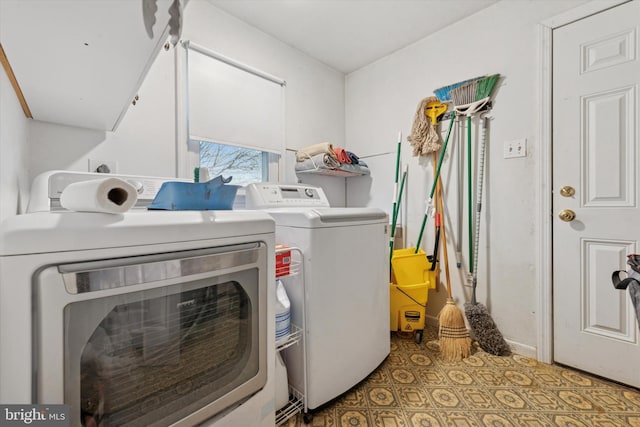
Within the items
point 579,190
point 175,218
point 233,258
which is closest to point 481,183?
point 579,190

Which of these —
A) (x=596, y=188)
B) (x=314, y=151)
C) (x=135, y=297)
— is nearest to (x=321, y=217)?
(x=135, y=297)

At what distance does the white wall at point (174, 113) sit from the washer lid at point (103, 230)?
1.00 metres

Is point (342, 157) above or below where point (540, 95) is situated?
below

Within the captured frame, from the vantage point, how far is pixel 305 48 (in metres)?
2.39

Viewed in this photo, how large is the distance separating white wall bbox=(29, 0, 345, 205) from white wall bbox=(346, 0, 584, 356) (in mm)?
782

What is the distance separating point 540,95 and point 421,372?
1.84 meters

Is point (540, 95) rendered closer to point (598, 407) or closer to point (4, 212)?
point (598, 407)

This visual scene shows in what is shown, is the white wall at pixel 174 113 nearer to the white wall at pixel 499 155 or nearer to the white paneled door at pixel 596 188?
the white wall at pixel 499 155

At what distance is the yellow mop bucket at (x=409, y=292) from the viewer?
1893 millimetres

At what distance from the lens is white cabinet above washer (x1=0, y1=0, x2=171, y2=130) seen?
2.02 feet

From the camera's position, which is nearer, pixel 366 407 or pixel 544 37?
pixel 366 407

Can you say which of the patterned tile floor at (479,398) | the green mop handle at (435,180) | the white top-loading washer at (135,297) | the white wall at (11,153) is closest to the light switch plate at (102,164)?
the white wall at (11,153)

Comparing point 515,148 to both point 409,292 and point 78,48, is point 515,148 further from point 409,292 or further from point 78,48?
point 78,48

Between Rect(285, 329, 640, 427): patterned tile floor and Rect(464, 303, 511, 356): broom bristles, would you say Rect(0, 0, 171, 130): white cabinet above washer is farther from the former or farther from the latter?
Rect(464, 303, 511, 356): broom bristles
